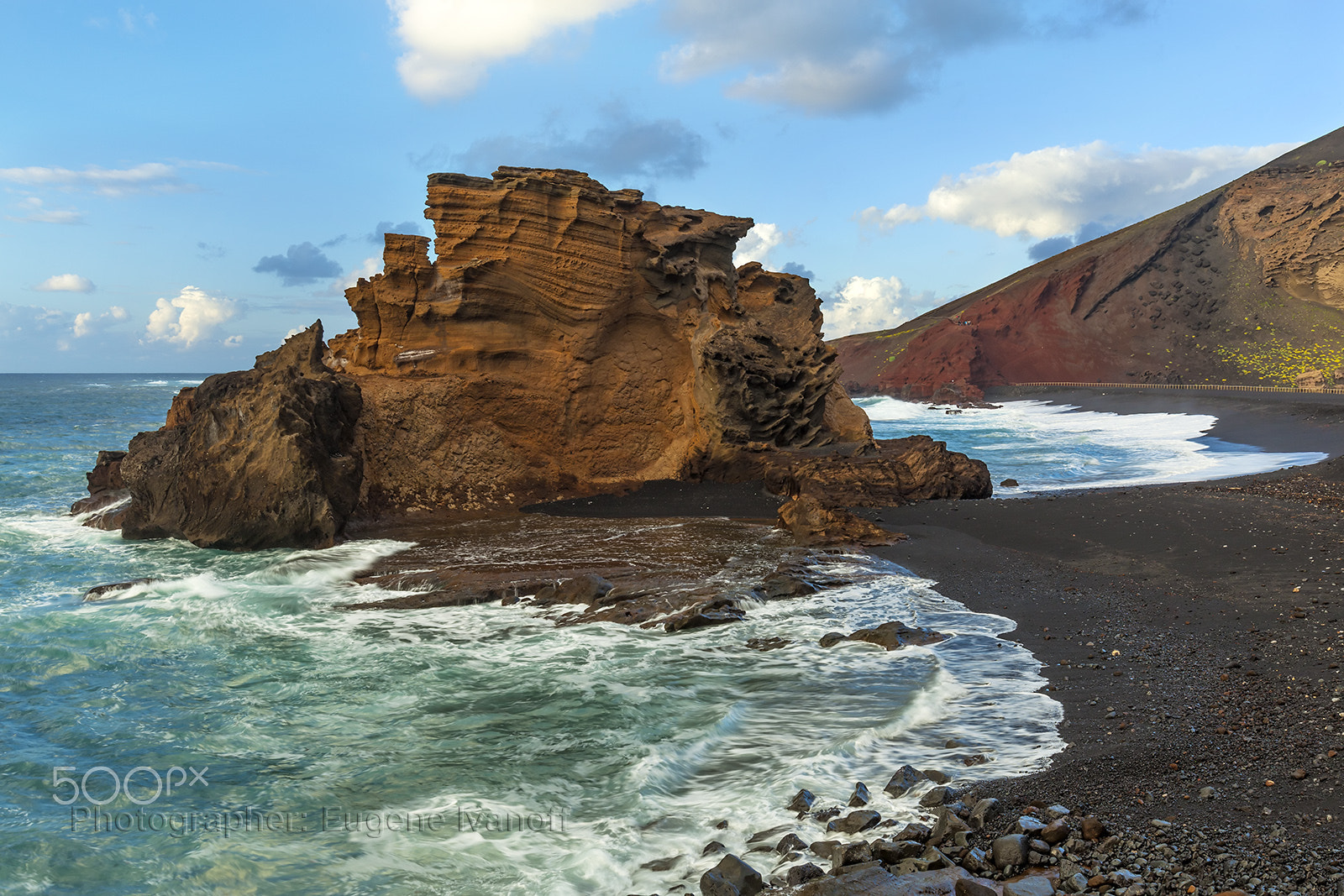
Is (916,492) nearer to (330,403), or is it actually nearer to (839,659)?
(839,659)

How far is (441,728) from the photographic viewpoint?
18.7 feet

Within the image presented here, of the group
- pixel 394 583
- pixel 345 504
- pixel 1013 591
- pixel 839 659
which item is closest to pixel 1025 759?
pixel 839 659

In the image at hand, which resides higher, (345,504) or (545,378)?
(545,378)

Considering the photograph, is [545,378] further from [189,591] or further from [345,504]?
[189,591]

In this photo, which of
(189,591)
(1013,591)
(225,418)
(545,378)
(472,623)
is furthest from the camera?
(545,378)

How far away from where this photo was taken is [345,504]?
12.5 meters

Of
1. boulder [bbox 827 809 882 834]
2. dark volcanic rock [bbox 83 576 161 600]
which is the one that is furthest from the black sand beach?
dark volcanic rock [bbox 83 576 161 600]

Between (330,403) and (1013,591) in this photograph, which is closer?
(1013,591)

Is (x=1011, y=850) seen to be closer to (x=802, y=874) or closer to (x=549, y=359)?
(x=802, y=874)

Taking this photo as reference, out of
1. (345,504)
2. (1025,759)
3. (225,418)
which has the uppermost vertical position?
(225,418)

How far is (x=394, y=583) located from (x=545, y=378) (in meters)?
6.37

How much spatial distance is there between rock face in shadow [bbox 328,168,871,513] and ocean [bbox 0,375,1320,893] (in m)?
4.29

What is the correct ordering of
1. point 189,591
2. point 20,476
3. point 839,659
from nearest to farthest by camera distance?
point 839,659 < point 189,591 < point 20,476

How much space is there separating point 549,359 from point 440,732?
10.3 m
